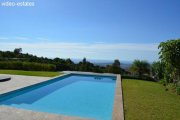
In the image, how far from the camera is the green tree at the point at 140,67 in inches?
678

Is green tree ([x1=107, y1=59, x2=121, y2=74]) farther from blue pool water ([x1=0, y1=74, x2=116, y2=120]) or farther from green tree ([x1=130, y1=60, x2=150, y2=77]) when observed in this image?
blue pool water ([x1=0, y1=74, x2=116, y2=120])

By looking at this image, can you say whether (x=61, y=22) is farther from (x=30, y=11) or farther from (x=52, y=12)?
(x=30, y=11)

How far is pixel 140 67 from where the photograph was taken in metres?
17.3

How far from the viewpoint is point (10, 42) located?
28.9 m

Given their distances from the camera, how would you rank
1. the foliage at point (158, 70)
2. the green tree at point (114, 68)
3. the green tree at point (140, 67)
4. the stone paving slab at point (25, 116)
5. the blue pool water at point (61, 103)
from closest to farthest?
1. the stone paving slab at point (25, 116)
2. the blue pool water at point (61, 103)
3. the foliage at point (158, 70)
4. the green tree at point (140, 67)
5. the green tree at point (114, 68)

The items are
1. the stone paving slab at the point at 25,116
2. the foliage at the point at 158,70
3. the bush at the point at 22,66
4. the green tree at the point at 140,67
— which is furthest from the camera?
the bush at the point at 22,66

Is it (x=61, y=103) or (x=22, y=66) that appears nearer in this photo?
(x=61, y=103)

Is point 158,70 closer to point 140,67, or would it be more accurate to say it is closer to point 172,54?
point 140,67

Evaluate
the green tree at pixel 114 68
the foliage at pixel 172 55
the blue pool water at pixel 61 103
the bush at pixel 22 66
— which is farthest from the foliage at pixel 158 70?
the bush at pixel 22 66

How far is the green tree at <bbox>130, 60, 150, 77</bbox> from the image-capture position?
1722 cm

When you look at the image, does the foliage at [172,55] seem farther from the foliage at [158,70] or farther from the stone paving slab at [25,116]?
the stone paving slab at [25,116]

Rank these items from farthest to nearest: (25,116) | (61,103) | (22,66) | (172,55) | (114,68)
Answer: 1. (114,68)
2. (22,66)
3. (172,55)
4. (61,103)
5. (25,116)

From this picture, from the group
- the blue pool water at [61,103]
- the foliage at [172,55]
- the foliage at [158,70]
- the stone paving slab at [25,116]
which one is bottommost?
the blue pool water at [61,103]

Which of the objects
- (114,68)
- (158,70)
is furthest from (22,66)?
(158,70)
